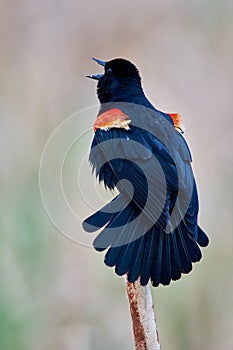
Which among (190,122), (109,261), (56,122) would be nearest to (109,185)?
(109,261)

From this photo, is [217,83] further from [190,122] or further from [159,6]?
[159,6]

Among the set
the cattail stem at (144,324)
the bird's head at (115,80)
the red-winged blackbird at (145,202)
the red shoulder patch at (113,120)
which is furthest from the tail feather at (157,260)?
the bird's head at (115,80)

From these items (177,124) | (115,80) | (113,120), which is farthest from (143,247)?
(115,80)

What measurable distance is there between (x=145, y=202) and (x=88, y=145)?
79 centimetres

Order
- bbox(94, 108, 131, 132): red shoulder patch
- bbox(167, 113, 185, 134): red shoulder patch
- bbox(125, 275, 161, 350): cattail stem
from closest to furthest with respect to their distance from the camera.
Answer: bbox(125, 275, 161, 350): cattail stem
bbox(94, 108, 131, 132): red shoulder patch
bbox(167, 113, 185, 134): red shoulder patch

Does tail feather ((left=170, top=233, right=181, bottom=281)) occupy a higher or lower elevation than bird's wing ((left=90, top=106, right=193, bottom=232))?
lower

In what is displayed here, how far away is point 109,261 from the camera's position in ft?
5.39

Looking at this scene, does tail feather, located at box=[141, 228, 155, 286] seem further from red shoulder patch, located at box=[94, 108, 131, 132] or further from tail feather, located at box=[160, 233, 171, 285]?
red shoulder patch, located at box=[94, 108, 131, 132]

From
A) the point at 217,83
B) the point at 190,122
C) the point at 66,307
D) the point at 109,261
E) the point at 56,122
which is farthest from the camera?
the point at 217,83

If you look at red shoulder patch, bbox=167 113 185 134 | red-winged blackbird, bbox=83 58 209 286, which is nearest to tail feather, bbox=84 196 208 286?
red-winged blackbird, bbox=83 58 209 286

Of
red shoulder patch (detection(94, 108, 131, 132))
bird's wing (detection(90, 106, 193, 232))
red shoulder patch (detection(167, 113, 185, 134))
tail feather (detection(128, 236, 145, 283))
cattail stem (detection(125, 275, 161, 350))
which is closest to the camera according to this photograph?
cattail stem (detection(125, 275, 161, 350))

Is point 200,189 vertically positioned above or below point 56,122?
below

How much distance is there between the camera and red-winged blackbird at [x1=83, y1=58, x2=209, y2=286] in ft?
5.42

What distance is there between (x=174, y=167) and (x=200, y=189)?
0.95 metres
